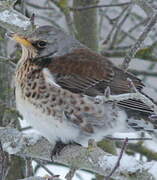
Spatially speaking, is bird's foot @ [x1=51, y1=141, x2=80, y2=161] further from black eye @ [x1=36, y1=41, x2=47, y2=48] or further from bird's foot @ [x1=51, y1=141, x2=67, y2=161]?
black eye @ [x1=36, y1=41, x2=47, y2=48]

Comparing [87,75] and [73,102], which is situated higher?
[87,75]

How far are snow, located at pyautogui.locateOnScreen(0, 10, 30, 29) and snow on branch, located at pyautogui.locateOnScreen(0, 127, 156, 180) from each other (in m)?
0.84

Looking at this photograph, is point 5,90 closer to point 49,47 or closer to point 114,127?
point 49,47

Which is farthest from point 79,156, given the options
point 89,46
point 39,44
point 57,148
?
point 89,46

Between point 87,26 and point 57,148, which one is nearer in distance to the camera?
point 57,148

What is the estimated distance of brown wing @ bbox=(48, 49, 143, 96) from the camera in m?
3.80

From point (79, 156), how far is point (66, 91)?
0.53m

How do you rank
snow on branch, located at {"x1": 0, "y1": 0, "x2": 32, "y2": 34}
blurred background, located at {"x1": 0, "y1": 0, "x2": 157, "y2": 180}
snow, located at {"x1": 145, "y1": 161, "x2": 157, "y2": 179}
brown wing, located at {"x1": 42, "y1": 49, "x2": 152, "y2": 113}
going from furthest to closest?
1. blurred background, located at {"x1": 0, "y1": 0, "x2": 157, "y2": 180}
2. snow on branch, located at {"x1": 0, "y1": 0, "x2": 32, "y2": 34}
3. brown wing, located at {"x1": 42, "y1": 49, "x2": 152, "y2": 113}
4. snow, located at {"x1": 145, "y1": 161, "x2": 157, "y2": 179}

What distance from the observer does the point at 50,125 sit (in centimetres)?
370

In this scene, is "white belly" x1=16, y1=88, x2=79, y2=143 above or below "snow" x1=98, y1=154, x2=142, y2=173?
below

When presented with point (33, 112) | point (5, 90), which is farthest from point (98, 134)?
point (5, 90)

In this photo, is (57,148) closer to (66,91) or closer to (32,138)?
(32,138)

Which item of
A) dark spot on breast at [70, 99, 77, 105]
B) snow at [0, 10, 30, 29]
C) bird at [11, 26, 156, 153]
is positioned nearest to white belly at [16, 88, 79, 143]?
bird at [11, 26, 156, 153]

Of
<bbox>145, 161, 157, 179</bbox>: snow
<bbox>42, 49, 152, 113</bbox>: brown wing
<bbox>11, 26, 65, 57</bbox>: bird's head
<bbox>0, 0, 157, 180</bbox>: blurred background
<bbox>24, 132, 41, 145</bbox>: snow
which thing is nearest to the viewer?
<bbox>145, 161, 157, 179</bbox>: snow
